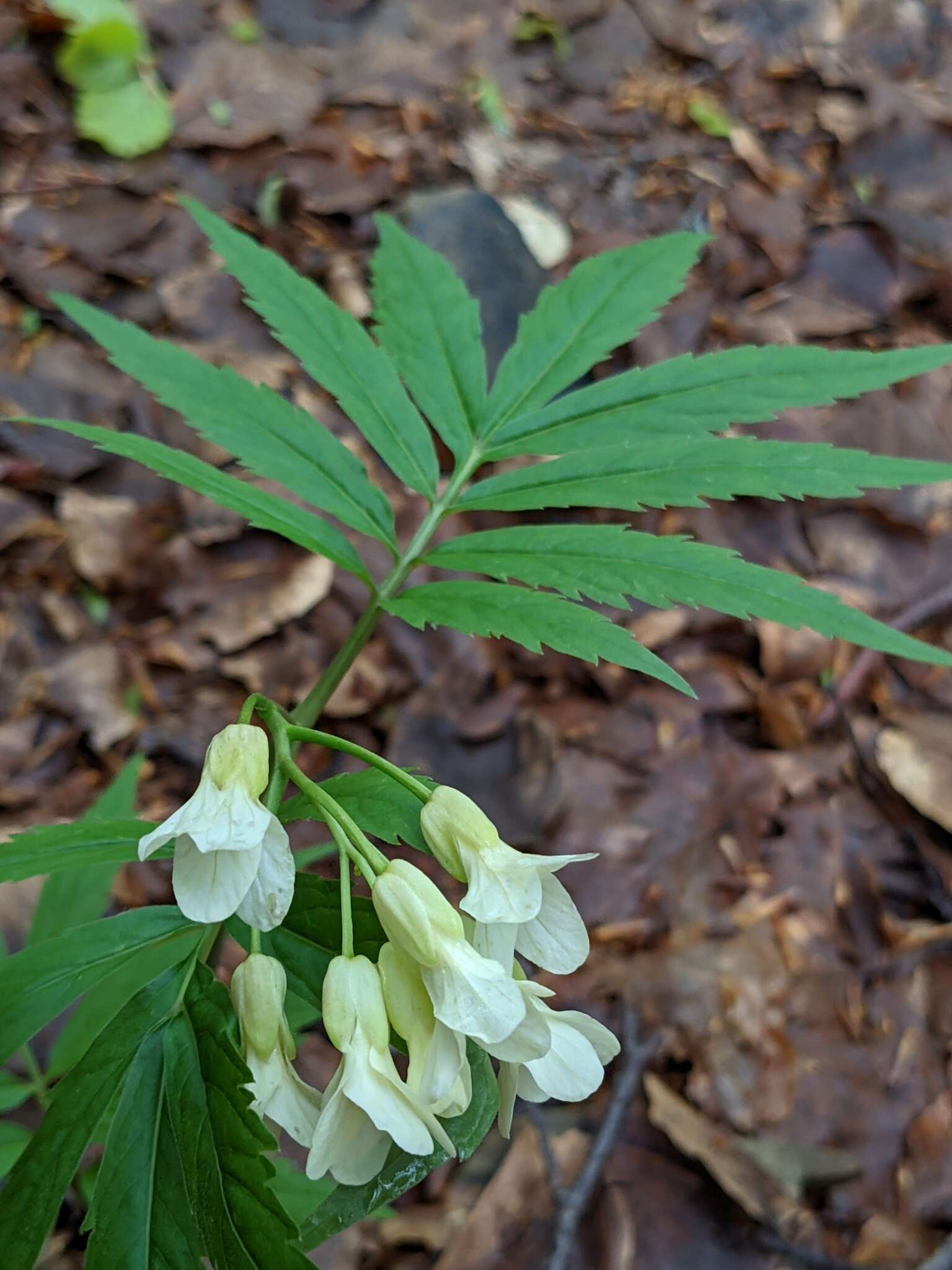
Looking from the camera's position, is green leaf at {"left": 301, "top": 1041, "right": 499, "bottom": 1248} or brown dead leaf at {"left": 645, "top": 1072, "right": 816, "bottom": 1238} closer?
green leaf at {"left": 301, "top": 1041, "right": 499, "bottom": 1248}

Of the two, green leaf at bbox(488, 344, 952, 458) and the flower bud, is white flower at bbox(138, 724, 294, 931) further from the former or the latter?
green leaf at bbox(488, 344, 952, 458)

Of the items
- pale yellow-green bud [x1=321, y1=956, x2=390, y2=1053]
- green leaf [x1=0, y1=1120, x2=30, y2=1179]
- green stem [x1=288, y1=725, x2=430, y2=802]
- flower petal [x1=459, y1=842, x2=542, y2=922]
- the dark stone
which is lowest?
green leaf [x1=0, y1=1120, x2=30, y2=1179]

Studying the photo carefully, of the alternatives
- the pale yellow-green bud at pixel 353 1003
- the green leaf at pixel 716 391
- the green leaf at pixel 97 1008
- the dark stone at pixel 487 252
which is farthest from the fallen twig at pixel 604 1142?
the dark stone at pixel 487 252

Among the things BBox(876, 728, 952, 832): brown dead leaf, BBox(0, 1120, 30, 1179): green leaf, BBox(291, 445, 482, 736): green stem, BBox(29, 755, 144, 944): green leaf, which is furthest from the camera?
BBox(876, 728, 952, 832): brown dead leaf

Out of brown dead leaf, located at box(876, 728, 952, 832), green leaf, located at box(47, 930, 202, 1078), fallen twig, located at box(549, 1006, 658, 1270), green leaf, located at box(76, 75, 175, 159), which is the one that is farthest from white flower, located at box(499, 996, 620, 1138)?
green leaf, located at box(76, 75, 175, 159)

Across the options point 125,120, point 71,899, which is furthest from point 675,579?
point 125,120

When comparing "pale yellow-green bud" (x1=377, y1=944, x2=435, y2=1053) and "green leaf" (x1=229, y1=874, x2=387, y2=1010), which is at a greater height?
"pale yellow-green bud" (x1=377, y1=944, x2=435, y2=1053)

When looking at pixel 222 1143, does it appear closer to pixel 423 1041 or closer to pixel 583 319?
pixel 423 1041
